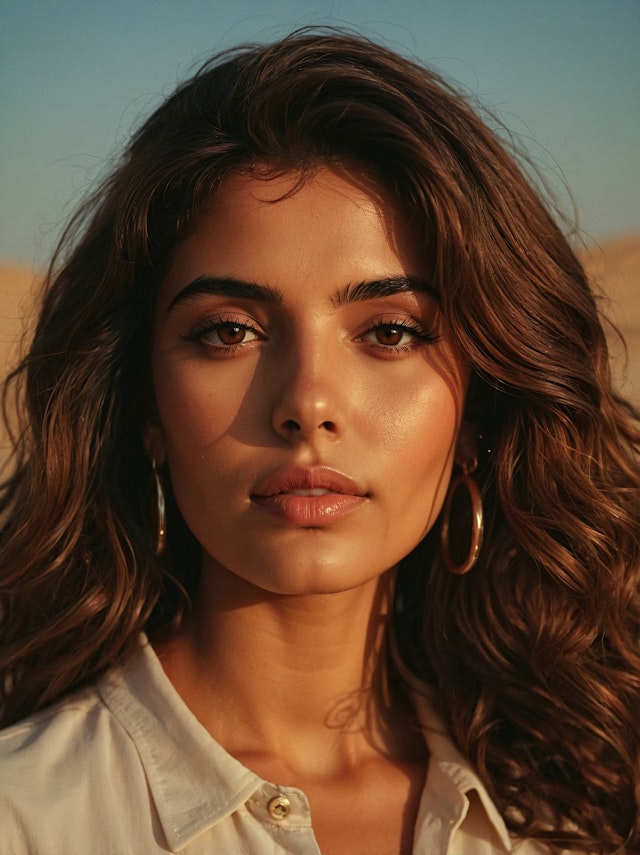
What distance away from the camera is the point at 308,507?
2777 millimetres

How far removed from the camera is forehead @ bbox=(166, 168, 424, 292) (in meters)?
2.85

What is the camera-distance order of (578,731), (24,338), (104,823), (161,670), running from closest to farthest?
(104,823) < (161,670) < (578,731) < (24,338)

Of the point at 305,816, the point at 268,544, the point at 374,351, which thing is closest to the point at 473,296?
the point at 374,351

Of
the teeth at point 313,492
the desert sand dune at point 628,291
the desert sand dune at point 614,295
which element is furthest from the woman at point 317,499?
the desert sand dune at point 628,291

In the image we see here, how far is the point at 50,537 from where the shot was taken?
3131mm

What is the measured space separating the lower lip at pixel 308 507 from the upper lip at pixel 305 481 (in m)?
0.02

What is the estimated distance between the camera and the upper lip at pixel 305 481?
2770mm

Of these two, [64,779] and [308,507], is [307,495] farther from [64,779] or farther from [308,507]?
[64,779]

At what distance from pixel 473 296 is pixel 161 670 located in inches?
48.7

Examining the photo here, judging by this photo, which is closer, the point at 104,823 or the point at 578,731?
the point at 104,823

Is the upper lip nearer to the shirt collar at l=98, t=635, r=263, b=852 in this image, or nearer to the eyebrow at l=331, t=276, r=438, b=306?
the eyebrow at l=331, t=276, r=438, b=306

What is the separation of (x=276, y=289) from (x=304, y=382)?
25 centimetres

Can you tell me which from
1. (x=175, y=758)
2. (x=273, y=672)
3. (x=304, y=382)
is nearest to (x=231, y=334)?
(x=304, y=382)

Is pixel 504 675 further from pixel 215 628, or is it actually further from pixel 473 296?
pixel 473 296
